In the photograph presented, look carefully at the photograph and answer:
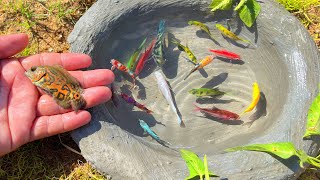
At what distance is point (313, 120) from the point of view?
2715 mm

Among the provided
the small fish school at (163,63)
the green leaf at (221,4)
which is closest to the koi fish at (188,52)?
the small fish school at (163,63)

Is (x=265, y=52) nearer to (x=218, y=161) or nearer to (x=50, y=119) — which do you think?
(x=218, y=161)

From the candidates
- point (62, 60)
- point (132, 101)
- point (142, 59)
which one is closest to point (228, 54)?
point (142, 59)

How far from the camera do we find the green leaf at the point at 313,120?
2.67m

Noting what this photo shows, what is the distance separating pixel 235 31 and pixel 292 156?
1245 mm

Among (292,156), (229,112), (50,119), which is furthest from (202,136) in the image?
(50,119)

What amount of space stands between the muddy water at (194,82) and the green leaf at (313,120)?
0.99 feet

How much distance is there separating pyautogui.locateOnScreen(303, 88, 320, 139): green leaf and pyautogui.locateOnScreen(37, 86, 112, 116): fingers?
4.48 feet

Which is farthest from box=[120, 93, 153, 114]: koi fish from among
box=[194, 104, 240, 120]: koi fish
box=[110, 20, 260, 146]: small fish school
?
box=[194, 104, 240, 120]: koi fish

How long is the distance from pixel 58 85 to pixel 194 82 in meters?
1.19

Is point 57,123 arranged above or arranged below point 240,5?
below

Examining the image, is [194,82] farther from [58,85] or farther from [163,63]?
[58,85]

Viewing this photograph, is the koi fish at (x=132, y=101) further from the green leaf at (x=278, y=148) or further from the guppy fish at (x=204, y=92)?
the green leaf at (x=278, y=148)

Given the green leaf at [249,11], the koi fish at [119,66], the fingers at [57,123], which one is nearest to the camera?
the fingers at [57,123]
